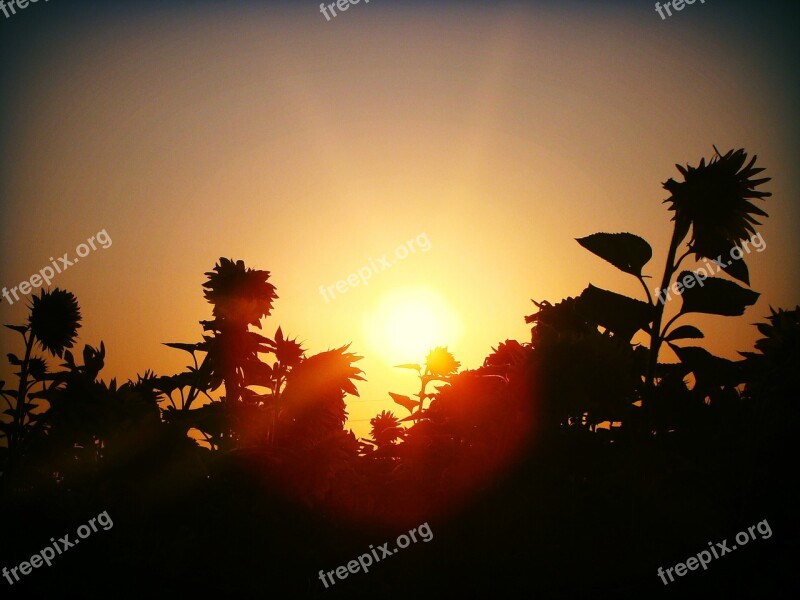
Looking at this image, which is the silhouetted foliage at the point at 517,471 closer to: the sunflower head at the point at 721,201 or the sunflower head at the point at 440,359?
the sunflower head at the point at 721,201

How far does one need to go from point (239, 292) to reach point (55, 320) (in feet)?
8.80

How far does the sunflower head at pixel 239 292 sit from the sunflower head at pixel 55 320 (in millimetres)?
2308

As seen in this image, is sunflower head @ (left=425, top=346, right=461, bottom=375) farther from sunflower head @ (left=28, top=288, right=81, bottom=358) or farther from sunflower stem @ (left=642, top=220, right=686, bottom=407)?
sunflower head @ (left=28, top=288, right=81, bottom=358)

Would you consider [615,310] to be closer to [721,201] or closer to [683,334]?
[683,334]

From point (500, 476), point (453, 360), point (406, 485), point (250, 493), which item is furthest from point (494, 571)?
point (453, 360)

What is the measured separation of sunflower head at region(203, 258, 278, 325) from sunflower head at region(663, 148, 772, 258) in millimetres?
3710

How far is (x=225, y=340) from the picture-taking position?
5023 mm

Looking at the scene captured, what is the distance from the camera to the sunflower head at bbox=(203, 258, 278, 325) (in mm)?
5273

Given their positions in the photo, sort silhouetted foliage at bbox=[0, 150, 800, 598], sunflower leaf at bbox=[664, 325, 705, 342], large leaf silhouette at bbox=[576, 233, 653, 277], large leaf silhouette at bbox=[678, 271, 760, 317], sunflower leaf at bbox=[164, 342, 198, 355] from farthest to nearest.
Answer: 1. sunflower leaf at bbox=[164, 342, 198, 355]
2. large leaf silhouette at bbox=[576, 233, 653, 277]
3. sunflower leaf at bbox=[664, 325, 705, 342]
4. large leaf silhouette at bbox=[678, 271, 760, 317]
5. silhouetted foliage at bbox=[0, 150, 800, 598]

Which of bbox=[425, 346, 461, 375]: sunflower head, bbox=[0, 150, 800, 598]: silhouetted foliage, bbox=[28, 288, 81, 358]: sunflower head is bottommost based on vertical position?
bbox=[0, 150, 800, 598]: silhouetted foliage

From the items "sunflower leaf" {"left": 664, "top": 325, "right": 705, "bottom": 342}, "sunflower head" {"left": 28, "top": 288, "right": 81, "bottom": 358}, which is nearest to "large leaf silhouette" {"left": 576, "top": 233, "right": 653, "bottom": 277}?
"sunflower leaf" {"left": 664, "top": 325, "right": 705, "bottom": 342}

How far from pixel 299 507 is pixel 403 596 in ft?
2.45

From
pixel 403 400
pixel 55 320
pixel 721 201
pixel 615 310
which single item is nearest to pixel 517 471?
pixel 615 310

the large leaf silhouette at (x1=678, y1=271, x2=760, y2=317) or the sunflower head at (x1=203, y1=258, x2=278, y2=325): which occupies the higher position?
the sunflower head at (x1=203, y1=258, x2=278, y2=325)
